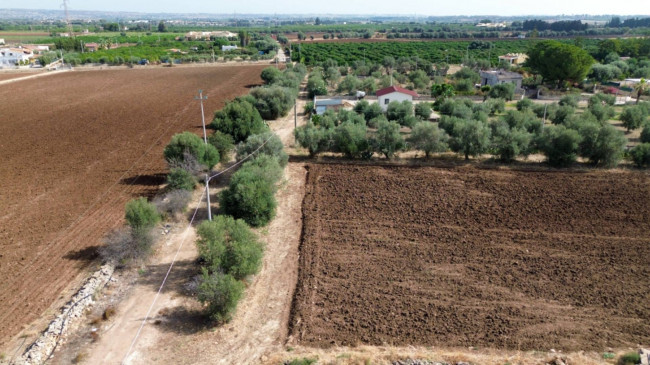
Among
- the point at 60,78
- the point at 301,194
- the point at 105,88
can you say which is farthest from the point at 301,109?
the point at 60,78

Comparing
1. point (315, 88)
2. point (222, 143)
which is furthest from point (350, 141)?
point (315, 88)

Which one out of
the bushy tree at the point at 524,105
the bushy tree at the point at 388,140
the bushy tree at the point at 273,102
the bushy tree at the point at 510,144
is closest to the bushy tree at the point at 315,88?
the bushy tree at the point at 273,102

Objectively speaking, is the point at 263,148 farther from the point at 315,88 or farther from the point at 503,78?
the point at 503,78

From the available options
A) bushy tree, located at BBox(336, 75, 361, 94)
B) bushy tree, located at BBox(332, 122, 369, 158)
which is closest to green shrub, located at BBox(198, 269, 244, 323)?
bushy tree, located at BBox(332, 122, 369, 158)

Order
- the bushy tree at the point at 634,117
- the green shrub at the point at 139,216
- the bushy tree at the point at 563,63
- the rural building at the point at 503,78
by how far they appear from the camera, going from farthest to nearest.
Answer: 1. the rural building at the point at 503,78
2. the bushy tree at the point at 563,63
3. the bushy tree at the point at 634,117
4. the green shrub at the point at 139,216

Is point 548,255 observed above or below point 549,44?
below

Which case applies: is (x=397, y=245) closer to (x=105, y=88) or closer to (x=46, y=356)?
(x=46, y=356)

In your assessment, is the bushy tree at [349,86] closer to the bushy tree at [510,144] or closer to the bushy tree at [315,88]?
the bushy tree at [315,88]
